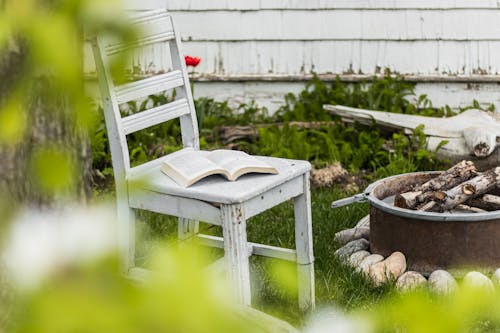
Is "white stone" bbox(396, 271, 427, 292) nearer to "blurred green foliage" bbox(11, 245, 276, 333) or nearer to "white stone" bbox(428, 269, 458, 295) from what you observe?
"white stone" bbox(428, 269, 458, 295)

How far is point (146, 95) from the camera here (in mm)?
3135

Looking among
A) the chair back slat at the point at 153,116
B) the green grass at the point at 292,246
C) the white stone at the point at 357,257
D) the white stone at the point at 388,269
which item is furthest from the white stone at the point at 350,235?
the chair back slat at the point at 153,116

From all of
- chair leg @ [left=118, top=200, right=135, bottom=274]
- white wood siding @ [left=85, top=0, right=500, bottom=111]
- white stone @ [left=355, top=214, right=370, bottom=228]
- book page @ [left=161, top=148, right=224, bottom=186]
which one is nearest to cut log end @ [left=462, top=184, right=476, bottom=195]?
white stone @ [left=355, top=214, right=370, bottom=228]

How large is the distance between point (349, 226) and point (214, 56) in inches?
71.9

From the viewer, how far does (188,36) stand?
5.45m

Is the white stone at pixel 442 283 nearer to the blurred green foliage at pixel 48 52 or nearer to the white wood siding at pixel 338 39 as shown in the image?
the white wood siding at pixel 338 39

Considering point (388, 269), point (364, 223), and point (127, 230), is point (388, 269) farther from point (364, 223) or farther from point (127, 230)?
point (127, 230)

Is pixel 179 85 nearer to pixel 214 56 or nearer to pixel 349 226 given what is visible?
pixel 349 226

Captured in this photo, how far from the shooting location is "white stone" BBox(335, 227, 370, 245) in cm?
384

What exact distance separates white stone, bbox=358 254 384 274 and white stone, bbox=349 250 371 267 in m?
0.03

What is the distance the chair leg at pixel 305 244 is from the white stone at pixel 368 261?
32 cm

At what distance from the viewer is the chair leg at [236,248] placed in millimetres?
2705

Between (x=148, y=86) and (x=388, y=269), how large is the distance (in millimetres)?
1144

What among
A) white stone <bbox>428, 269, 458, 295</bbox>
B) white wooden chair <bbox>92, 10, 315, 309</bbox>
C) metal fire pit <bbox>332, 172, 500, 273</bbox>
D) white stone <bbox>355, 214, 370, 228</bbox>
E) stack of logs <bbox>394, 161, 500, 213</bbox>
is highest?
white wooden chair <bbox>92, 10, 315, 309</bbox>
